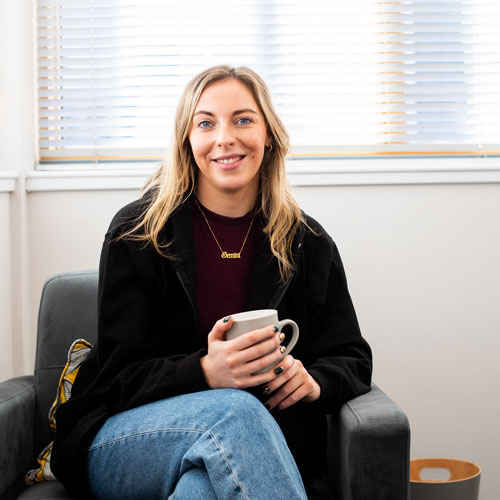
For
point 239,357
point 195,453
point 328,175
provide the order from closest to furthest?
point 195,453, point 239,357, point 328,175

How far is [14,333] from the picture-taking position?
2.13 meters

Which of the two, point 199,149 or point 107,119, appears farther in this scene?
point 107,119

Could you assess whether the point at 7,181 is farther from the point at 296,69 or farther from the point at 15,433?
the point at 296,69

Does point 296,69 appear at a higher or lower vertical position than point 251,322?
higher

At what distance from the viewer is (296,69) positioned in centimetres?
226

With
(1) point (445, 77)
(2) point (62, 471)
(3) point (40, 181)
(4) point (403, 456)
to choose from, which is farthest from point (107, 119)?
(4) point (403, 456)

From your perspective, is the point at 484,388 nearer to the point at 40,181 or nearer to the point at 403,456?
the point at 403,456

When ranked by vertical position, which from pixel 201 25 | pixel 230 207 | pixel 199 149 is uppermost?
pixel 201 25

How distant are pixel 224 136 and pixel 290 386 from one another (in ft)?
1.80

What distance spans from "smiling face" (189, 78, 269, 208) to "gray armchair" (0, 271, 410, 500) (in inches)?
17.7

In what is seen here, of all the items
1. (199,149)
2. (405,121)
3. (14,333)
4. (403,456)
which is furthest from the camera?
(405,121)

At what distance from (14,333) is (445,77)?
5.19 ft

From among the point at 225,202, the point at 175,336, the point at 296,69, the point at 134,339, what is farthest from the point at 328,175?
the point at 134,339

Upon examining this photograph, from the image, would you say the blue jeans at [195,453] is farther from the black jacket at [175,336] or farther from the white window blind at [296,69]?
the white window blind at [296,69]
